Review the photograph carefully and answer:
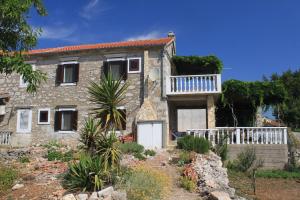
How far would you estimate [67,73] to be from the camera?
22.8 meters

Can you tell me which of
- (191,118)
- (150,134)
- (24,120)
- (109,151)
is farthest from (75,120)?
(191,118)

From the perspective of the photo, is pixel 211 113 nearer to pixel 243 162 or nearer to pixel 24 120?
pixel 243 162

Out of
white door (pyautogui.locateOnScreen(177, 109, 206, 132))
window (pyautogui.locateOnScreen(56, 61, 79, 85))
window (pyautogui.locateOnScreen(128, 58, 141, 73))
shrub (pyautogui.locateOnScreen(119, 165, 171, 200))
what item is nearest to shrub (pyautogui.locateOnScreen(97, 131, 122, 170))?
shrub (pyautogui.locateOnScreen(119, 165, 171, 200))

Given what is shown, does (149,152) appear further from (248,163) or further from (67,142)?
(67,142)

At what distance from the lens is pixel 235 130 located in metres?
19.5

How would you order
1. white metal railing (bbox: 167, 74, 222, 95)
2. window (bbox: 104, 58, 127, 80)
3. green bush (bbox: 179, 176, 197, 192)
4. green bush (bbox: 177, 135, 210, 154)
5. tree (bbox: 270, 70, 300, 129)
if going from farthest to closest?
tree (bbox: 270, 70, 300, 129) < window (bbox: 104, 58, 127, 80) < white metal railing (bbox: 167, 74, 222, 95) < green bush (bbox: 177, 135, 210, 154) < green bush (bbox: 179, 176, 197, 192)

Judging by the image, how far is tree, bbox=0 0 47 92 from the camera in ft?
31.6

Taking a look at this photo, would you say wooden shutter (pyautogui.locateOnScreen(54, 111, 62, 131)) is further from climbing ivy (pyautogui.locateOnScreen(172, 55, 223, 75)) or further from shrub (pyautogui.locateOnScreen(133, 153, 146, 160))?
shrub (pyautogui.locateOnScreen(133, 153, 146, 160))

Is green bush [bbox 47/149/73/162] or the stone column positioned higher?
the stone column

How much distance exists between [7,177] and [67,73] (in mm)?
10613

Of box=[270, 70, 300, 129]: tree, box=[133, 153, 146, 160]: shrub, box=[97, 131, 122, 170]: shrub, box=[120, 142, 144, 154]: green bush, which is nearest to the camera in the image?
box=[97, 131, 122, 170]: shrub

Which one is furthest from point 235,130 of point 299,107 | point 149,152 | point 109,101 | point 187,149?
point 299,107

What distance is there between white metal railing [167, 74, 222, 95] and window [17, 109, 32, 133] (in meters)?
8.58

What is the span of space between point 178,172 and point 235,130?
6.45m
